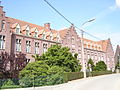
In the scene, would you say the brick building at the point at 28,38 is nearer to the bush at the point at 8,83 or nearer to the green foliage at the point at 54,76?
the bush at the point at 8,83

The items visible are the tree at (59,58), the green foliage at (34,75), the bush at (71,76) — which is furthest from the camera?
the tree at (59,58)

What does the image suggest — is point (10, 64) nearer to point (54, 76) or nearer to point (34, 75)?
point (34, 75)

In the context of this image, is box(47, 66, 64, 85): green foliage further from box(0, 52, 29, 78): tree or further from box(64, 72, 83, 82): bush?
box(0, 52, 29, 78): tree

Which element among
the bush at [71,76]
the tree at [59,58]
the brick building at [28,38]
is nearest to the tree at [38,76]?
the bush at [71,76]

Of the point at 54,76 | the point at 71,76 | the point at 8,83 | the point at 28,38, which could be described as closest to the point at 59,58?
the point at 71,76

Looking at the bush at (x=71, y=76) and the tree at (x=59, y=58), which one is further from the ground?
the tree at (x=59, y=58)

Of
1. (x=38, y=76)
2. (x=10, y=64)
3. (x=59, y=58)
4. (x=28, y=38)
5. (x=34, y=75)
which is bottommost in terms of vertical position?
(x=38, y=76)

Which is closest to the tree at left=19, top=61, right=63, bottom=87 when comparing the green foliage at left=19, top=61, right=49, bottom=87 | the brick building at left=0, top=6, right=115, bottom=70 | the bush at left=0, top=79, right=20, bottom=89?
the green foliage at left=19, top=61, right=49, bottom=87

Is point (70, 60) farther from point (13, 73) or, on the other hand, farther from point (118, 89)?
point (118, 89)

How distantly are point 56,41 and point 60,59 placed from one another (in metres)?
13.4

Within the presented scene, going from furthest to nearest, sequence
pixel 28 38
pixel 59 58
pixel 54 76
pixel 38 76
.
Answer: pixel 28 38 < pixel 59 58 < pixel 54 76 < pixel 38 76

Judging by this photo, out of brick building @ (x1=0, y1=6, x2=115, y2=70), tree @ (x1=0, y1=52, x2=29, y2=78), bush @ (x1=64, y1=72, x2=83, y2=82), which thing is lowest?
bush @ (x1=64, y1=72, x2=83, y2=82)

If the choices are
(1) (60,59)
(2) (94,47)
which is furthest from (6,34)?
(2) (94,47)

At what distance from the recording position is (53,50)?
28.9 meters
